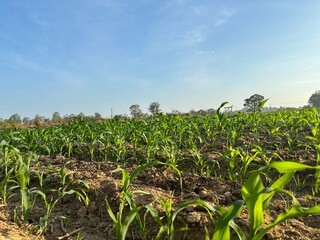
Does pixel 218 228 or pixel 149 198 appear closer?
pixel 218 228

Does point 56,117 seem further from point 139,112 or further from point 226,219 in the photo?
point 226,219

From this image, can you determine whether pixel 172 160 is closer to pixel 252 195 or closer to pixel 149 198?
pixel 149 198

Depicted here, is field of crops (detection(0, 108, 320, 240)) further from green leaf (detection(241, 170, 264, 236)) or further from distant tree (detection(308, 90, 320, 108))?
distant tree (detection(308, 90, 320, 108))

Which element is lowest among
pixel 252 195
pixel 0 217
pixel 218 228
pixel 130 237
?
pixel 130 237

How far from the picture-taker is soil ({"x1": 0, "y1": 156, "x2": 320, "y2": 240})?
6.26 ft

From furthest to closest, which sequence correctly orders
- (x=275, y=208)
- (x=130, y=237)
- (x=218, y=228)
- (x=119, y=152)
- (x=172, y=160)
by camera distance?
(x=119, y=152)
(x=172, y=160)
(x=275, y=208)
(x=130, y=237)
(x=218, y=228)

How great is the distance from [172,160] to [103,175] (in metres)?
0.86

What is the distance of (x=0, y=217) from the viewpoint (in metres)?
2.16

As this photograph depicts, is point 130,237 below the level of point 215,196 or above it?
below

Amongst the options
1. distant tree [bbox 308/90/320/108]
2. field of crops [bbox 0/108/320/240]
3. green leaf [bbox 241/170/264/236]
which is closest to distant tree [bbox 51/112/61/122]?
field of crops [bbox 0/108/320/240]

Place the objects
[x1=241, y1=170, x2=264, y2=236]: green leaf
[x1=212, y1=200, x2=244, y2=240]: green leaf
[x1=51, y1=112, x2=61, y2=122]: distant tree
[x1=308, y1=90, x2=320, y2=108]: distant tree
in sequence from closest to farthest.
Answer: [x1=212, y1=200, x2=244, y2=240]: green leaf, [x1=241, y1=170, x2=264, y2=236]: green leaf, [x1=51, y1=112, x2=61, y2=122]: distant tree, [x1=308, y1=90, x2=320, y2=108]: distant tree

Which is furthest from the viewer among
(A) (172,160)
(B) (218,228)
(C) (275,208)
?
(A) (172,160)

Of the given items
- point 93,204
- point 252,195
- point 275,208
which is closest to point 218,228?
point 252,195

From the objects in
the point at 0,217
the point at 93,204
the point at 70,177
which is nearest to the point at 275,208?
the point at 93,204
